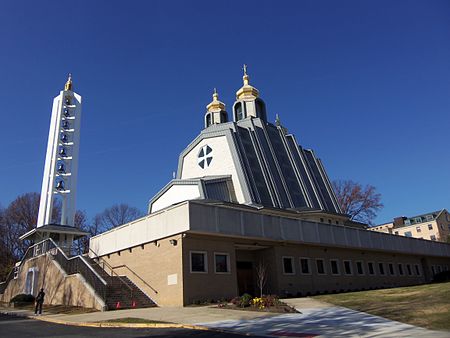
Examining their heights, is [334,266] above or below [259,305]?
above

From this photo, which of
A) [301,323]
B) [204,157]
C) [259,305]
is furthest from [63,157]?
[301,323]

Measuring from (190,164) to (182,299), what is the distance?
22.4m

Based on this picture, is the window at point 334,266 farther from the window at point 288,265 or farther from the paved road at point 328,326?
the paved road at point 328,326

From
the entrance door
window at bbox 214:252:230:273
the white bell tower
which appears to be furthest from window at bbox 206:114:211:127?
window at bbox 214:252:230:273

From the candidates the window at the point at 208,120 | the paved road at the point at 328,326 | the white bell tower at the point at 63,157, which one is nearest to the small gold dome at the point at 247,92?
the window at the point at 208,120

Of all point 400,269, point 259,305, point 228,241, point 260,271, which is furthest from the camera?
point 400,269

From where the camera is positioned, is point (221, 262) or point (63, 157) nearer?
point (221, 262)

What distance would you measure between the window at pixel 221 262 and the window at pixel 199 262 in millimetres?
813

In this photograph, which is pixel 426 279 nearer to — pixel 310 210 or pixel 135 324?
pixel 310 210

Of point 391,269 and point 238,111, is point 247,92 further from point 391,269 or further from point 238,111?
point 391,269

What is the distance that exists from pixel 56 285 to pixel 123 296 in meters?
6.81

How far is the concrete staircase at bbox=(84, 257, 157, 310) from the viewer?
21364 mm

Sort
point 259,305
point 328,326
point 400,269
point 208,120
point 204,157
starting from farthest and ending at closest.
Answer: point 208,120 → point 204,157 → point 400,269 → point 259,305 → point 328,326

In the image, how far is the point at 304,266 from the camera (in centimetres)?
2764
